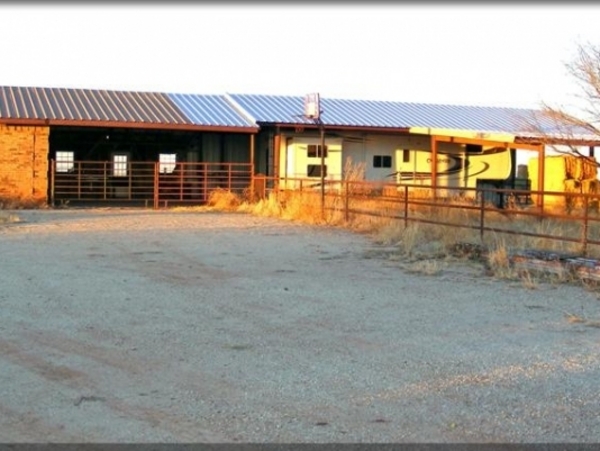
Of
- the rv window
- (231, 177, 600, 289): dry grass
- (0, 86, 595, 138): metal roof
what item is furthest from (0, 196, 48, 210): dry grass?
the rv window

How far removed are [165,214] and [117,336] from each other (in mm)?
18044

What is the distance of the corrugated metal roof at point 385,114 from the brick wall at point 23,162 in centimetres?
839

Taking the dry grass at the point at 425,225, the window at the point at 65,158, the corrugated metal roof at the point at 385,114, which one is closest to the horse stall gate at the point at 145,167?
the window at the point at 65,158

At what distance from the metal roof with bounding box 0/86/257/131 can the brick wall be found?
2.20ft

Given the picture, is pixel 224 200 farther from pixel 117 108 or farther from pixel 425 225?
pixel 425 225

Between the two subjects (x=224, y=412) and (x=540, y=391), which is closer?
(x=224, y=412)

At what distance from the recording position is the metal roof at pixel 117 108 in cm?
2823

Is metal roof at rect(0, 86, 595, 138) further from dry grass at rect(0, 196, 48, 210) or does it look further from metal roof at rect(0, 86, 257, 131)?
dry grass at rect(0, 196, 48, 210)

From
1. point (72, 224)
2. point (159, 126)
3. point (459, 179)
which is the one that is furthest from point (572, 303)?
point (459, 179)

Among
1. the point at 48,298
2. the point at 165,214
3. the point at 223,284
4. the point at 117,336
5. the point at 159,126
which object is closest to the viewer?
the point at 117,336

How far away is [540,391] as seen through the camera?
600 centimetres

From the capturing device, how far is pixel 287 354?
709 cm

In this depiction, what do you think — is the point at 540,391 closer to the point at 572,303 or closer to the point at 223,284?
the point at 572,303

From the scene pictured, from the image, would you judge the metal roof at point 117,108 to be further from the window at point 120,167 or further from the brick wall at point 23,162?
the window at point 120,167
